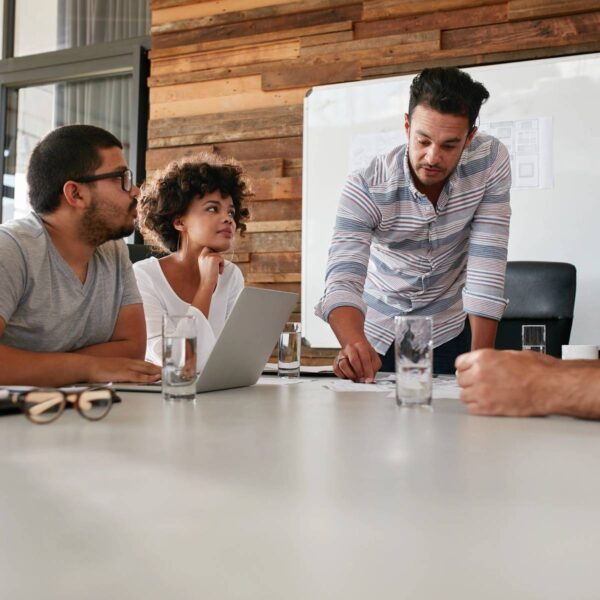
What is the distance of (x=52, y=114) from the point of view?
→ 444 cm

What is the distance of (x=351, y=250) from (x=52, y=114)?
3.34m

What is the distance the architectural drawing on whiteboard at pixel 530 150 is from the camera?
3057 millimetres

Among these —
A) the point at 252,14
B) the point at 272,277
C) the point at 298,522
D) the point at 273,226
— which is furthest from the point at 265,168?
the point at 298,522

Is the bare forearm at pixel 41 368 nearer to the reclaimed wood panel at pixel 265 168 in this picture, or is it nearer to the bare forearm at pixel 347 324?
the bare forearm at pixel 347 324

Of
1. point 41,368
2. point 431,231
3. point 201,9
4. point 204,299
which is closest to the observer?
point 41,368

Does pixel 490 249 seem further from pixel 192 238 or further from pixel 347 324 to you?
pixel 192 238

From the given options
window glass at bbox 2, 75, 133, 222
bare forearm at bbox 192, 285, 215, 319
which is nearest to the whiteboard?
bare forearm at bbox 192, 285, 215, 319

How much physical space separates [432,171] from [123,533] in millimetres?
1481

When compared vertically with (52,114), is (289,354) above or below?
below

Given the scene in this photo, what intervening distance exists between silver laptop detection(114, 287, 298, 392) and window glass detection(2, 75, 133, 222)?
10.5 ft

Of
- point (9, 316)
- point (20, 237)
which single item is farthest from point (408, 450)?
point (20, 237)

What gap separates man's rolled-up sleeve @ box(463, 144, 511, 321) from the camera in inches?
70.2

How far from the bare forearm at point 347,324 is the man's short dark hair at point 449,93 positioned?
0.54 metres

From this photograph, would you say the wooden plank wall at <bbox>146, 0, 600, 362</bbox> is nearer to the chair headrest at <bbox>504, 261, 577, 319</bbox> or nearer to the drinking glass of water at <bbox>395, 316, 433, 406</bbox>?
the chair headrest at <bbox>504, 261, 577, 319</bbox>
